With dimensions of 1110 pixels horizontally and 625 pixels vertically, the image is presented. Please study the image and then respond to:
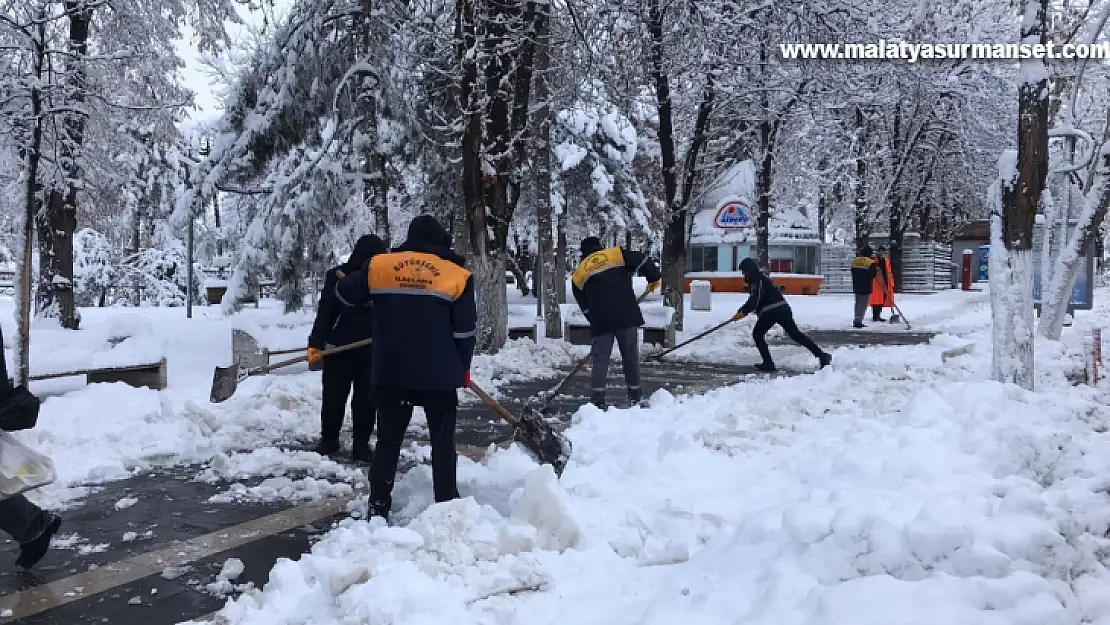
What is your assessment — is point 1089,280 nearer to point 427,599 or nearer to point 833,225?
point 427,599

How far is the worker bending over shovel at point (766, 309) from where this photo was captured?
11.3 metres

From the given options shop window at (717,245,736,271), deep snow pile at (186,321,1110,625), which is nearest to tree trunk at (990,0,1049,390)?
deep snow pile at (186,321,1110,625)

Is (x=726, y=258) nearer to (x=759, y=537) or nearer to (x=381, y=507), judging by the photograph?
(x=381, y=507)

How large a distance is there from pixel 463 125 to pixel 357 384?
20.6 feet

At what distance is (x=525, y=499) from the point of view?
4.23 meters

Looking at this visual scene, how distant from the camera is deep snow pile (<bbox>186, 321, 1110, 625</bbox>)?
314cm

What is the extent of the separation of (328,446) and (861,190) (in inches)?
1123

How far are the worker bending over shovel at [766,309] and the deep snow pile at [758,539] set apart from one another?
5.51 metres

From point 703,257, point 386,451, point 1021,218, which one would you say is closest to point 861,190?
point 703,257

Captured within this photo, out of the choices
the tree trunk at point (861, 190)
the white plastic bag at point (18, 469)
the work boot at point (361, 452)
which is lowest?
the work boot at point (361, 452)

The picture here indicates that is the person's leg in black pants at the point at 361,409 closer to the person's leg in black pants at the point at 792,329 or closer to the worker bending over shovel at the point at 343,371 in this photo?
the worker bending over shovel at the point at 343,371

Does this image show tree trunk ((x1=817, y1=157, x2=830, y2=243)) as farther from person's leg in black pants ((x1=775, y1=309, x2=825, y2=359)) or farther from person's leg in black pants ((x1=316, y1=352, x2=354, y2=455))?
person's leg in black pants ((x1=316, y1=352, x2=354, y2=455))

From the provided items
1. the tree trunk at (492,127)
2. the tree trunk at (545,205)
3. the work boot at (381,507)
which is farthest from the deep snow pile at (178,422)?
the tree trunk at (545,205)

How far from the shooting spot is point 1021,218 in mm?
7902
